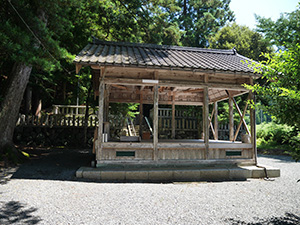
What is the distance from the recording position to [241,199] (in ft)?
13.5

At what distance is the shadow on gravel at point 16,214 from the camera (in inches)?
113

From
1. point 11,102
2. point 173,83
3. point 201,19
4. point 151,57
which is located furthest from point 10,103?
Answer: point 201,19

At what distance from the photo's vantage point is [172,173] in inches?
225

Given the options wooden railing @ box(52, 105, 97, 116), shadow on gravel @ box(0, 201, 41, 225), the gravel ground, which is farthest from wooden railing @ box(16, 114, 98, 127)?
shadow on gravel @ box(0, 201, 41, 225)

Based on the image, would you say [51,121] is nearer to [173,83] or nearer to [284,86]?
[173,83]

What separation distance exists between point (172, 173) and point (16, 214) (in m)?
3.81

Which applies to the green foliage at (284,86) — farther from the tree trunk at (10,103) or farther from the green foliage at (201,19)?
the green foliage at (201,19)

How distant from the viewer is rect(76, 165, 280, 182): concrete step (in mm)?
5449

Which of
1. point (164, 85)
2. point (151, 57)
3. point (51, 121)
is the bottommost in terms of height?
point (51, 121)

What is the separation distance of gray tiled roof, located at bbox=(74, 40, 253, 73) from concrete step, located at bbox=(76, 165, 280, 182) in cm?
306

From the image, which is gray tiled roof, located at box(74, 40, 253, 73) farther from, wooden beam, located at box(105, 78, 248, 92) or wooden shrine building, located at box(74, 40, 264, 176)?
wooden beam, located at box(105, 78, 248, 92)

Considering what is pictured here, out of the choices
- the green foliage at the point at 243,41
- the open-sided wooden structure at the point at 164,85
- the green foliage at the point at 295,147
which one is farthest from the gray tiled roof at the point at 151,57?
the green foliage at the point at 243,41

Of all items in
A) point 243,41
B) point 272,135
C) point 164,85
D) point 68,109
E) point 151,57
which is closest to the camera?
point 164,85

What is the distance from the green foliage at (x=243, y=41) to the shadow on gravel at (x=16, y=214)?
1806 cm
